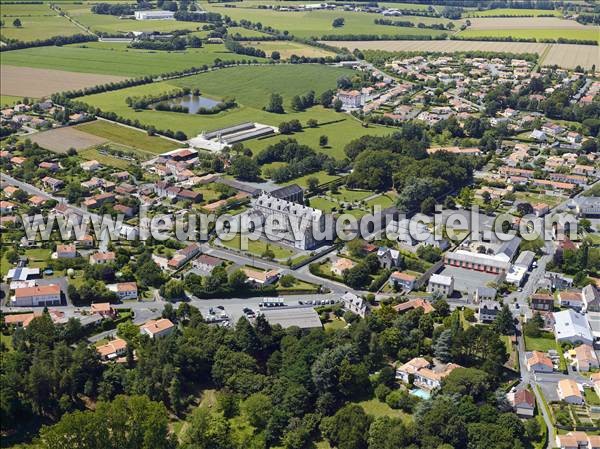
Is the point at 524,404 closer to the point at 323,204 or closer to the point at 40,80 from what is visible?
the point at 323,204

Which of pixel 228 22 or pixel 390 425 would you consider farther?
pixel 228 22

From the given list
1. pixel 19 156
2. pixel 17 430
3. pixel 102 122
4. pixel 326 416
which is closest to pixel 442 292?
pixel 326 416

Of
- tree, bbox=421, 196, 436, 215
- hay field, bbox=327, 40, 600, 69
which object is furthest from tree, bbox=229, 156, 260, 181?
hay field, bbox=327, 40, 600, 69

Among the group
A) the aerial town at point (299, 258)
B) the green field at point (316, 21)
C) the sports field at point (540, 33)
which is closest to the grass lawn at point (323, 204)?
the aerial town at point (299, 258)

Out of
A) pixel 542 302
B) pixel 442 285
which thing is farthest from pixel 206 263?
pixel 542 302

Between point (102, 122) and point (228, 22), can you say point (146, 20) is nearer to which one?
point (228, 22)

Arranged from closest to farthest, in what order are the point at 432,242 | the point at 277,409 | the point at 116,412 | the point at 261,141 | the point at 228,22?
the point at 116,412 → the point at 277,409 → the point at 432,242 → the point at 261,141 → the point at 228,22
